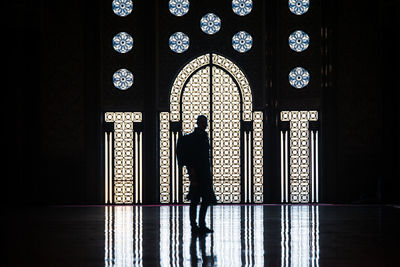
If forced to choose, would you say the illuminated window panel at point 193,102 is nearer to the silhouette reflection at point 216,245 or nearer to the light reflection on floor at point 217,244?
the light reflection on floor at point 217,244

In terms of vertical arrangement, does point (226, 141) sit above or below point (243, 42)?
below

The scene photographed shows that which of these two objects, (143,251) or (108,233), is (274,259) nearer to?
(143,251)

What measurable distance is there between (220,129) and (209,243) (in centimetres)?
748

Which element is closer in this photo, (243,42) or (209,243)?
(209,243)

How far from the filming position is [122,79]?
12109 mm

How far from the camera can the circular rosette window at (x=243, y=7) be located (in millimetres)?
12219

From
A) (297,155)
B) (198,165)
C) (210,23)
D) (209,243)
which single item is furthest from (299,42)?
(209,243)

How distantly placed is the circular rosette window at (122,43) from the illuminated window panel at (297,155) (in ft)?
10.6

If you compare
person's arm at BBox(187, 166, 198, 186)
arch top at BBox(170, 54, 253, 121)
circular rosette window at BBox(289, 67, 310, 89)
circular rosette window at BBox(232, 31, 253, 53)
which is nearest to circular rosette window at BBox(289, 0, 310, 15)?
circular rosette window at BBox(232, 31, 253, 53)
